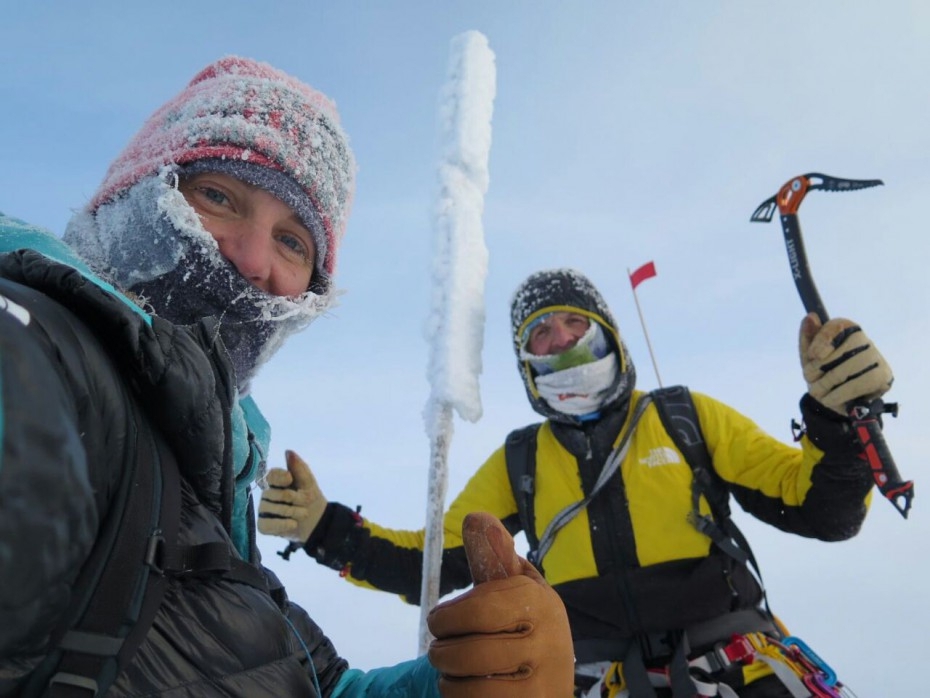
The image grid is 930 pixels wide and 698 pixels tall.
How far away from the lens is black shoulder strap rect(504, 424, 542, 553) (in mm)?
4734

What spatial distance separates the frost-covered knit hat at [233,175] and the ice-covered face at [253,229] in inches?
1.6

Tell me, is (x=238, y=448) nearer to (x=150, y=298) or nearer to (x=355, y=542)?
(x=150, y=298)

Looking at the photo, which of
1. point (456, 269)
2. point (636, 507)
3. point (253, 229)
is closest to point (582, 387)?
point (636, 507)

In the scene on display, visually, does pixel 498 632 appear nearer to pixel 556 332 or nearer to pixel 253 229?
pixel 253 229

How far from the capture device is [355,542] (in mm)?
4855

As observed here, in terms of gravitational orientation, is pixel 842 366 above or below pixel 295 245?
below

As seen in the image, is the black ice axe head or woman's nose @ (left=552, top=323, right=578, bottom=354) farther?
woman's nose @ (left=552, top=323, right=578, bottom=354)

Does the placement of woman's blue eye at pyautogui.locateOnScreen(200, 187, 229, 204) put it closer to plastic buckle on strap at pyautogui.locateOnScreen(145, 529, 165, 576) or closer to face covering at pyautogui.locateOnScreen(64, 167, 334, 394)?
face covering at pyautogui.locateOnScreen(64, 167, 334, 394)

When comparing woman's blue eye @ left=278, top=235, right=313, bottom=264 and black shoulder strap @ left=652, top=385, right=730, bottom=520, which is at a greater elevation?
→ woman's blue eye @ left=278, top=235, right=313, bottom=264

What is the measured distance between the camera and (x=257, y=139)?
249 cm

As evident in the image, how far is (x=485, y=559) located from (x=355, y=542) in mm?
3566

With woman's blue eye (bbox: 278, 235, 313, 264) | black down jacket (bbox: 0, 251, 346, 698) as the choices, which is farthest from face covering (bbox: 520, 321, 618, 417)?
black down jacket (bbox: 0, 251, 346, 698)

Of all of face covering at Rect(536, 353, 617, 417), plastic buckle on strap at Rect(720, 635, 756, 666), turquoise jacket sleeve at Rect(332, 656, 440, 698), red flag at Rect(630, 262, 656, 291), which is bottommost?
plastic buckle on strap at Rect(720, 635, 756, 666)

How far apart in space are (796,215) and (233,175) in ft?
13.1
